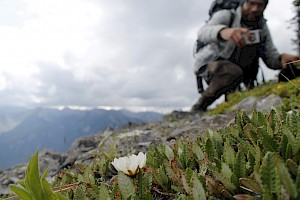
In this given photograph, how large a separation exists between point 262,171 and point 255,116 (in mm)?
1244

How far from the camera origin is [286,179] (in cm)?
130

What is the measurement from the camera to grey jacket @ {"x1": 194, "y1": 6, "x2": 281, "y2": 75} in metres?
8.97

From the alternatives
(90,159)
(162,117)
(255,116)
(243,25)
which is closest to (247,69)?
(243,25)

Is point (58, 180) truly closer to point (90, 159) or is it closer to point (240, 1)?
point (90, 159)

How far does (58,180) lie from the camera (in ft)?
9.92

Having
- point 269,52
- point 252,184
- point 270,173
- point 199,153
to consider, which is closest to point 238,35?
point 269,52

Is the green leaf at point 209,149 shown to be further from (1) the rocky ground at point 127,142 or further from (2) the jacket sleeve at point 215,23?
(2) the jacket sleeve at point 215,23

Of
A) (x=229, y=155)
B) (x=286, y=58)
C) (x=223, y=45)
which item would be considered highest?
(x=223, y=45)

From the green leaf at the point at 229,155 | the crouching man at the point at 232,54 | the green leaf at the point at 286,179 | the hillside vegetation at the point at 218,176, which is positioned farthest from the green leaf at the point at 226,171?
the crouching man at the point at 232,54

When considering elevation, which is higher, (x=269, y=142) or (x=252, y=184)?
(x=269, y=142)

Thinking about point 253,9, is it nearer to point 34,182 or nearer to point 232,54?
point 232,54

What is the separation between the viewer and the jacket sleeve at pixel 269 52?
9.70 m

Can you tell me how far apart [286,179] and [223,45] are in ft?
29.0

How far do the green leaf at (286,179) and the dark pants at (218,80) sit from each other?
8853 mm
